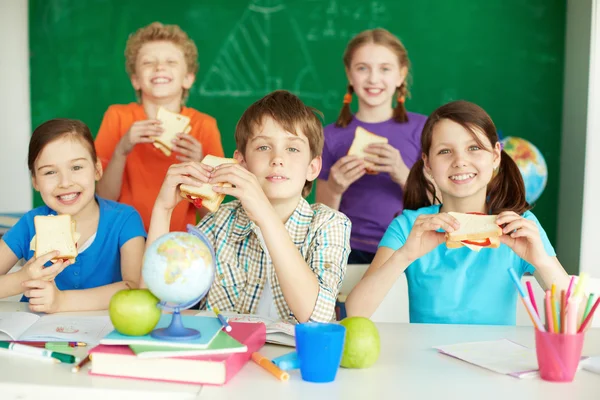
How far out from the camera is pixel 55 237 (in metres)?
1.88

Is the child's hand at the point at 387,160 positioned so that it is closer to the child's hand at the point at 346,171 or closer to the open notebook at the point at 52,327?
the child's hand at the point at 346,171

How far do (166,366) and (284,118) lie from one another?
90cm

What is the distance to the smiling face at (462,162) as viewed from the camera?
197 centimetres

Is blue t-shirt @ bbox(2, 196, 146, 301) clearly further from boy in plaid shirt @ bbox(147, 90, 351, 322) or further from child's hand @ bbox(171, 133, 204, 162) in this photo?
child's hand @ bbox(171, 133, 204, 162)

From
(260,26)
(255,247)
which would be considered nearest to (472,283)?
(255,247)

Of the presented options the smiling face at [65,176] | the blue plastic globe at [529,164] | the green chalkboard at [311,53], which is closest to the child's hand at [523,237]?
the smiling face at [65,176]

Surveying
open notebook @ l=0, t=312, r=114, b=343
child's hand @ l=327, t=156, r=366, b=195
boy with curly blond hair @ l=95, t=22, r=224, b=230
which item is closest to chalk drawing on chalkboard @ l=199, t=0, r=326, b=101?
boy with curly blond hair @ l=95, t=22, r=224, b=230

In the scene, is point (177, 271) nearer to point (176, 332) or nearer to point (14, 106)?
point (176, 332)

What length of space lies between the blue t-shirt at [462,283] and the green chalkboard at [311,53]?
2.47 m

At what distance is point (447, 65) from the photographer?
4344mm

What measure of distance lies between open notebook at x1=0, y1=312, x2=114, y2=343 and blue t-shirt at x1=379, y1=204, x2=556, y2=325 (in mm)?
845

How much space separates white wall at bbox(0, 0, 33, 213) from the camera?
4.57 m

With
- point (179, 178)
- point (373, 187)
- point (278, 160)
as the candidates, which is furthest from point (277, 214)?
point (373, 187)

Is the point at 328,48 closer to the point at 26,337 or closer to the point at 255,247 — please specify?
the point at 255,247
